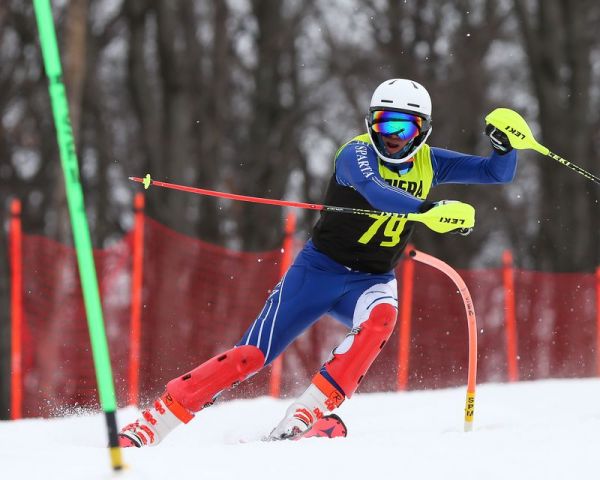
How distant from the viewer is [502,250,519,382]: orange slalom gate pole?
11102 millimetres

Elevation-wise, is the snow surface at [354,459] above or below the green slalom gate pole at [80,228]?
below

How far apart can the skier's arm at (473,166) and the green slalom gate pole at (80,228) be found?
2.61m

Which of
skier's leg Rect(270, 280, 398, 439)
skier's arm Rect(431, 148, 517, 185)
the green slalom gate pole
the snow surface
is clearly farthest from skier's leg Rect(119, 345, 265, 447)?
the green slalom gate pole

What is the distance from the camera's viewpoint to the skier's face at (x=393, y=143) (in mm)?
5039

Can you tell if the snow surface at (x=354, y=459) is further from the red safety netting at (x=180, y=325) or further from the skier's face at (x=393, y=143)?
the red safety netting at (x=180, y=325)

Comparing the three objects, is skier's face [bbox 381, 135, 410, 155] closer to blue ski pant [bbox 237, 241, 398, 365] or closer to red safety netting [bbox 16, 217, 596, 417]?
blue ski pant [bbox 237, 241, 398, 365]

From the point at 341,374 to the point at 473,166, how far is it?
1.36 metres

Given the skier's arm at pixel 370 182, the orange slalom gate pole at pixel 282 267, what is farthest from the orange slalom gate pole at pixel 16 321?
the skier's arm at pixel 370 182

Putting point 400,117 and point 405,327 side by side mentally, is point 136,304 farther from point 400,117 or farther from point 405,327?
point 400,117

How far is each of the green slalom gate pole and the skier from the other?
5.15 feet

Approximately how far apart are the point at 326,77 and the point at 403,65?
8.29 feet

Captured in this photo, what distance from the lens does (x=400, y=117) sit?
502 centimetres

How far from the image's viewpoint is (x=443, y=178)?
5445 millimetres

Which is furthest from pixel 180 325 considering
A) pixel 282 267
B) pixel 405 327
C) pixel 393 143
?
pixel 393 143
